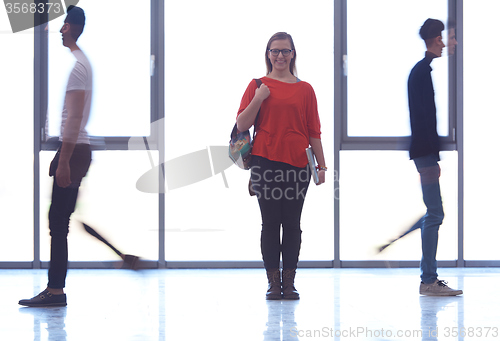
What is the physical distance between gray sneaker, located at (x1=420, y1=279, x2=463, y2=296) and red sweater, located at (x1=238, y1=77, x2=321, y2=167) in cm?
89

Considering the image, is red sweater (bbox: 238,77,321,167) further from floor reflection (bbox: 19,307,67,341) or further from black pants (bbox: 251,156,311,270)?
floor reflection (bbox: 19,307,67,341)

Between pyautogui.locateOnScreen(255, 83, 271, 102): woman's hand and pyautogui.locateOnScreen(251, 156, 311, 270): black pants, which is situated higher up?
pyautogui.locateOnScreen(255, 83, 271, 102): woman's hand

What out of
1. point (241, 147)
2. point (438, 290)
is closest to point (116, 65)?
point (241, 147)

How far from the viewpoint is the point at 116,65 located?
3645 mm

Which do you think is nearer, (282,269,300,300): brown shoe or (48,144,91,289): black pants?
(48,144,91,289): black pants

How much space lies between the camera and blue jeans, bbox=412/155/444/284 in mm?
2633

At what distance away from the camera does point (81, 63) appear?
7.79ft

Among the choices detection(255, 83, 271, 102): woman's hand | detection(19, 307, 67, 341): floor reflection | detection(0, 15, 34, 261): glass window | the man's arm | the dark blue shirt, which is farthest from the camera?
detection(0, 15, 34, 261): glass window

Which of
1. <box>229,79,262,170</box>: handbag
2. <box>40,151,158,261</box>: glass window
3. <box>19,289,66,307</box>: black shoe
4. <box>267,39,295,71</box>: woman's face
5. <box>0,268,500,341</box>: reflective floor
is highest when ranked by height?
<box>267,39,295,71</box>: woman's face

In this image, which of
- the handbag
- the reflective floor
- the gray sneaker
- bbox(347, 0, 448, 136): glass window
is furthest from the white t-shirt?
bbox(347, 0, 448, 136): glass window

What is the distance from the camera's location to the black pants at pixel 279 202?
2545 mm

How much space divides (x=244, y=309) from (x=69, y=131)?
1.09m

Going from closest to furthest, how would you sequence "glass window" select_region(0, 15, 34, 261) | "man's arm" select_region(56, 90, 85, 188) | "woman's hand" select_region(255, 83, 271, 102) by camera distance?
"man's arm" select_region(56, 90, 85, 188), "woman's hand" select_region(255, 83, 271, 102), "glass window" select_region(0, 15, 34, 261)
